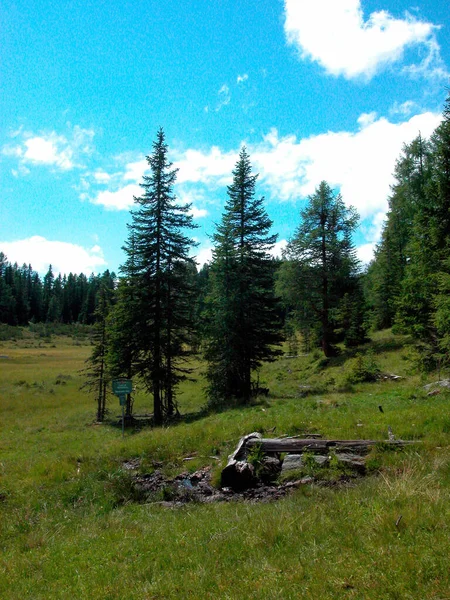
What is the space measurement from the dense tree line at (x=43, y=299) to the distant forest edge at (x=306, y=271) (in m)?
94.4

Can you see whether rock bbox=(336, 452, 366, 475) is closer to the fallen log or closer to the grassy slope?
the fallen log

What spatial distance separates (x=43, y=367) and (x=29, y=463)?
164 feet

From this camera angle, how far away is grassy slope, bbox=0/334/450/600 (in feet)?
13.7

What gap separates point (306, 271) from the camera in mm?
34938

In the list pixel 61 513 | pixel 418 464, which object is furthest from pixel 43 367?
pixel 418 464

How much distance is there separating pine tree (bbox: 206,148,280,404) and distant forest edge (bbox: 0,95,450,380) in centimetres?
7

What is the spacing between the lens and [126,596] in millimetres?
4449

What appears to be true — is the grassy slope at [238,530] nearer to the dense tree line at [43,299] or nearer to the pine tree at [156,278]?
the pine tree at [156,278]

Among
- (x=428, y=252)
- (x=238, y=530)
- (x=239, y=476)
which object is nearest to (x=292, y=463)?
(x=239, y=476)

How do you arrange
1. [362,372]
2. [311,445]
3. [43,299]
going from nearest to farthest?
[311,445] → [362,372] → [43,299]

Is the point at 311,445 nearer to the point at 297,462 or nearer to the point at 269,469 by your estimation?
the point at 297,462

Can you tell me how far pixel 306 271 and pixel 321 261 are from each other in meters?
1.69

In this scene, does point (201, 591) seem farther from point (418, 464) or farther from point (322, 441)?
point (322, 441)

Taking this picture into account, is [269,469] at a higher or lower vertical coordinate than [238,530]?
lower
